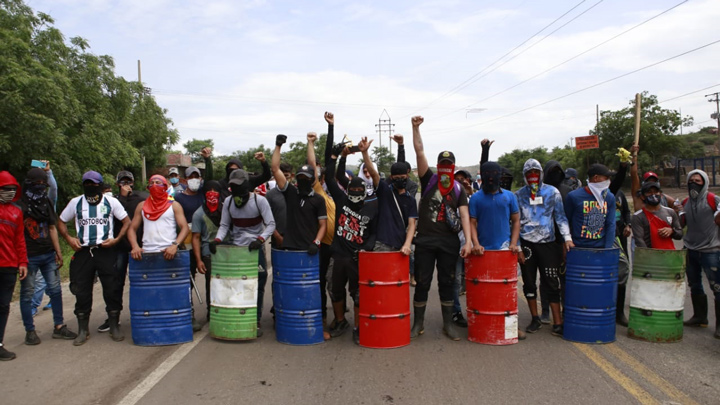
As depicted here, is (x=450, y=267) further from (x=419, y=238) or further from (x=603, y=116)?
(x=603, y=116)

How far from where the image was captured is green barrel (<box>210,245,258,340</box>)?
6.18 m

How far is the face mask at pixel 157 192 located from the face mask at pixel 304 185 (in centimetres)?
157

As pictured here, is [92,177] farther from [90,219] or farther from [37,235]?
[37,235]

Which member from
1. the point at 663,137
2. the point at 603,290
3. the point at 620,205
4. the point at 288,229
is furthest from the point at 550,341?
the point at 663,137

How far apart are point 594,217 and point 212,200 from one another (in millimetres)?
4508

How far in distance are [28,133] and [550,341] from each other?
16117 mm

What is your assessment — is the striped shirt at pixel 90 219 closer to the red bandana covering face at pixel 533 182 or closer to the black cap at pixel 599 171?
the red bandana covering face at pixel 533 182

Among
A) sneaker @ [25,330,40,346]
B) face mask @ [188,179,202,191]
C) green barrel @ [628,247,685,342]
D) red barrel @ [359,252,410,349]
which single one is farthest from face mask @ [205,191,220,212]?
green barrel @ [628,247,685,342]

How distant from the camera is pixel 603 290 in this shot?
6.02 m

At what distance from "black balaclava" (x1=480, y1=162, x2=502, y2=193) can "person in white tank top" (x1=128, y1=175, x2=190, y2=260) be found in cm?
345

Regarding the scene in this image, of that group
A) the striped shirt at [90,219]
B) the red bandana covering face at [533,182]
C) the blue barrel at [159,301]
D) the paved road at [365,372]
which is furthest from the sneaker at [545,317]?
the striped shirt at [90,219]

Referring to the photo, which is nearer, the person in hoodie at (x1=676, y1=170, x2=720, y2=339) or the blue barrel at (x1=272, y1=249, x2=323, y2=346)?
the blue barrel at (x1=272, y1=249, x2=323, y2=346)

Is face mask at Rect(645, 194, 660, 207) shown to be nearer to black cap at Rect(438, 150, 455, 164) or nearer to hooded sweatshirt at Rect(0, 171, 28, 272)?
black cap at Rect(438, 150, 455, 164)

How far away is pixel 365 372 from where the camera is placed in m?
5.20
